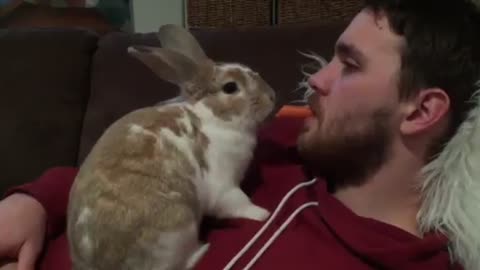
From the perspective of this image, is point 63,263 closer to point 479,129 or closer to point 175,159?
point 175,159

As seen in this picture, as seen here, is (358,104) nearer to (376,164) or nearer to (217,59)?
(376,164)

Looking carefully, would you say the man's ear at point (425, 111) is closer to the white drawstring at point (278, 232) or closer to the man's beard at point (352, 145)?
the man's beard at point (352, 145)

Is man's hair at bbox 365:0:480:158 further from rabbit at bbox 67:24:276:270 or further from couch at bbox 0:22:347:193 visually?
couch at bbox 0:22:347:193

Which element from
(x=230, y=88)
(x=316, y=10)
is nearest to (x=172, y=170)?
(x=230, y=88)

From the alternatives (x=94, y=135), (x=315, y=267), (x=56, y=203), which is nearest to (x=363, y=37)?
(x=315, y=267)

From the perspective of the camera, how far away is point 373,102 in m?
1.23

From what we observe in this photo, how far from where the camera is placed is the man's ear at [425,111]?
3.98 feet

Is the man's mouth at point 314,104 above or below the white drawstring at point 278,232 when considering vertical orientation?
above

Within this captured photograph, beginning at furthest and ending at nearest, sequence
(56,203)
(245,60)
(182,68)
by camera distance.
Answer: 1. (245,60)
2. (56,203)
3. (182,68)

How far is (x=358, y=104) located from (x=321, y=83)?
3.2 inches

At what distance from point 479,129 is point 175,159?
506mm

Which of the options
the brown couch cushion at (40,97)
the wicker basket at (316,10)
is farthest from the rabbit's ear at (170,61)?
the wicker basket at (316,10)

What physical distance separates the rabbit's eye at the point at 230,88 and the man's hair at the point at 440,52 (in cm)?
28

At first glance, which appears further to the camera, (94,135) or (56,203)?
(94,135)
